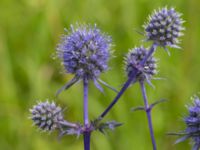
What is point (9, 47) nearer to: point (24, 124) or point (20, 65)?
point (20, 65)

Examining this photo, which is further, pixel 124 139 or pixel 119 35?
pixel 119 35

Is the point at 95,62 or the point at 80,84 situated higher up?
the point at 80,84

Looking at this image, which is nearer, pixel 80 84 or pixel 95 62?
pixel 95 62

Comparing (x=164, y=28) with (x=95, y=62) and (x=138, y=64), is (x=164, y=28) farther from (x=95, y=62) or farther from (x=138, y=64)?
(x=95, y=62)

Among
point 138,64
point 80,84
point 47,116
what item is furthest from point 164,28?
point 80,84

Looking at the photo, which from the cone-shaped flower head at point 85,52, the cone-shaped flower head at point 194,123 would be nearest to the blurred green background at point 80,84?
the cone-shaped flower head at point 85,52

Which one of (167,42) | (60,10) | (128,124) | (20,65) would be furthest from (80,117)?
(167,42)

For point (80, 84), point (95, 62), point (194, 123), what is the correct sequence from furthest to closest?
point (80, 84), point (95, 62), point (194, 123)
